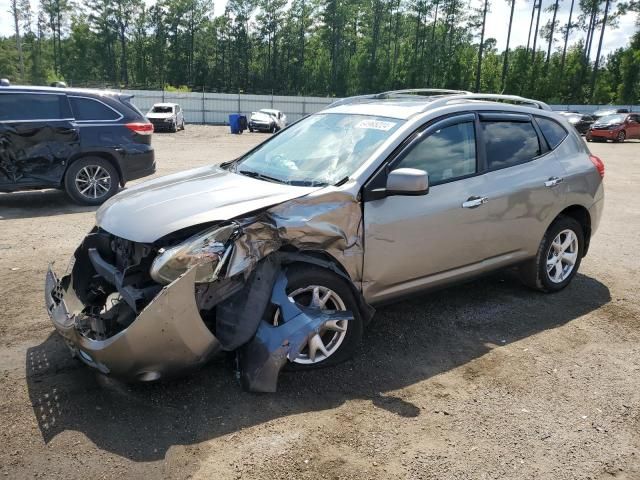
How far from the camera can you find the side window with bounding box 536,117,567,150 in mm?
5074

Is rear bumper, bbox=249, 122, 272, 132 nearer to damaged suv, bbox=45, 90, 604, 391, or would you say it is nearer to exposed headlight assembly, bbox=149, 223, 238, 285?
damaged suv, bbox=45, 90, 604, 391

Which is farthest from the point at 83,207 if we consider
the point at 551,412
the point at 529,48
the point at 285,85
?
the point at 285,85

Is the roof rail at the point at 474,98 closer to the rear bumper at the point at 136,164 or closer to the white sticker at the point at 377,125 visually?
the white sticker at the point at 377,125

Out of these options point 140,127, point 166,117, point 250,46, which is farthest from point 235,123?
point 250,46

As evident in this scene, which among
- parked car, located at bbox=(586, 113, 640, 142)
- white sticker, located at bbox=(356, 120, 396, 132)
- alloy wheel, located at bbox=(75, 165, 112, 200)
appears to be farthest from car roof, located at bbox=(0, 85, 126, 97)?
parked car, located at bbox=(586, 113, 640, 142)

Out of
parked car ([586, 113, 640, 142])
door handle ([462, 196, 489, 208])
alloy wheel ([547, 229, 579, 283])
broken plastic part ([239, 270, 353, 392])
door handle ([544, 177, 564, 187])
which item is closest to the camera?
broken plastic part ([239, 270, 353, 392])

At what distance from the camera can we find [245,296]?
3289 mm

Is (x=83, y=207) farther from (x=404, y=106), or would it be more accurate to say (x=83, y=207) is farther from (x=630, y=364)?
(x=630, y=364)

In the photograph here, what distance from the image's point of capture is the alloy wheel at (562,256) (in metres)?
5.16

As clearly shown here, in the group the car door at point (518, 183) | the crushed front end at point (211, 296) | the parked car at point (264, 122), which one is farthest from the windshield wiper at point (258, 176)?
the parked car at point (264, 122)

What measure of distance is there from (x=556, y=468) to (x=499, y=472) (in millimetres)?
308

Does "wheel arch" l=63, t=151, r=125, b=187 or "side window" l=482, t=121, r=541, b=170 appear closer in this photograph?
"side window" l=482, t=121, r=541, b=170

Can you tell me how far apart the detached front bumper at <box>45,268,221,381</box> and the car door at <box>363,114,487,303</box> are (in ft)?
4.17

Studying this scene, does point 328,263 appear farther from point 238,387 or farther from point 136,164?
point 136,164
